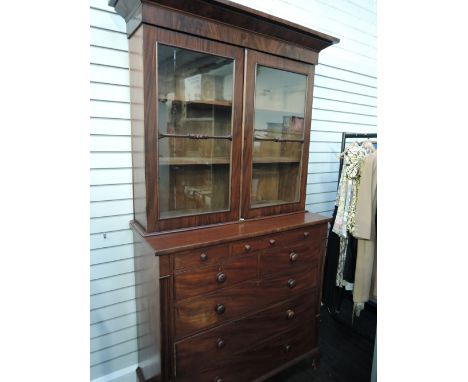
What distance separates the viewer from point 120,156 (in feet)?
5.29

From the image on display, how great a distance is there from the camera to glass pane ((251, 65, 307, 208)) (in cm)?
175

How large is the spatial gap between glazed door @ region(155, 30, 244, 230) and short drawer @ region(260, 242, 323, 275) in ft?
1.08

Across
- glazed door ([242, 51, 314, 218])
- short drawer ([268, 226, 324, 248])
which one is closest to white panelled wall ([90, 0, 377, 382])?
glazed door ([242, 51, 314, 218])

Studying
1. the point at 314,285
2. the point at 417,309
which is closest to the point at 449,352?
the point at 417,309

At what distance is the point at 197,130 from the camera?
1.55m

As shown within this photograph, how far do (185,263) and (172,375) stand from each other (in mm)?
594

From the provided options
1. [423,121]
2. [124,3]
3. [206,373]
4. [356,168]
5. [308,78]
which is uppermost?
[124,3]

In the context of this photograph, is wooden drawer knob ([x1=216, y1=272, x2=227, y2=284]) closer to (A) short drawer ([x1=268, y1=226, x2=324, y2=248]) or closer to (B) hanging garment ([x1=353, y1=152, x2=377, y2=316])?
(A) short drawer ([x1=268, y1=226, x2=324, y2=248])

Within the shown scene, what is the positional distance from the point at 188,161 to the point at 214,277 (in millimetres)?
642

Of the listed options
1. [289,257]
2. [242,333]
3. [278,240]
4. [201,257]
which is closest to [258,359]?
[242,333]

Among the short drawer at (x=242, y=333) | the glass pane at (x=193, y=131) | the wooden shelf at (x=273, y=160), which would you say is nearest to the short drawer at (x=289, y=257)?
the short drawer at (x=242, y=333)

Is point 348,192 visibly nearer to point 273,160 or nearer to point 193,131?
point 273,160

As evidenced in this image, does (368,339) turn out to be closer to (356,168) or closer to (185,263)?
(356,168)

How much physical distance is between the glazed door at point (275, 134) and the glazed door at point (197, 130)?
8 cm
